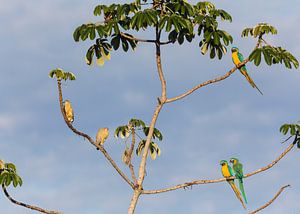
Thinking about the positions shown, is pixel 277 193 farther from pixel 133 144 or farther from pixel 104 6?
pixel 104 6

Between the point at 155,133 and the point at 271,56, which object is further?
the point at 155,133

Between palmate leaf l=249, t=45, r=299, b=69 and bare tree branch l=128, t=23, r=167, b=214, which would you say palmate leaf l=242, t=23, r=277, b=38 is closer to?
palmate leaf l=249, t=45, r=299, b=69

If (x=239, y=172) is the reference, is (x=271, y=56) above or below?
above

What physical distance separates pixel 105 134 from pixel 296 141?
3.38 metres

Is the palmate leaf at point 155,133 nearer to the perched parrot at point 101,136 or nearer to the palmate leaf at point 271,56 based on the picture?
the perched parrot at point 101,136

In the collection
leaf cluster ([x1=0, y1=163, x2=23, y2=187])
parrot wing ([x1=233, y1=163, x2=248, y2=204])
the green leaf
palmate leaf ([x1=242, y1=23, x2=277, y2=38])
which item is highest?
palmate leaf ([x1=242, y1=23, x2=277, y2=38])

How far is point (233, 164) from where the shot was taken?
11789 millimetres

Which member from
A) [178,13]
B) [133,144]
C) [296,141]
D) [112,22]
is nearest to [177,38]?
[178,13]

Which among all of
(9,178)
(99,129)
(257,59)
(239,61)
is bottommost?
(9,178)

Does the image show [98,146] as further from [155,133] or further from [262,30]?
[262,30]

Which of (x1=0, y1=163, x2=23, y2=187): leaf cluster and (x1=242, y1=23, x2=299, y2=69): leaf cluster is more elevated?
(x1=242, y1=23, x2=299, y2=69): leaf cluster

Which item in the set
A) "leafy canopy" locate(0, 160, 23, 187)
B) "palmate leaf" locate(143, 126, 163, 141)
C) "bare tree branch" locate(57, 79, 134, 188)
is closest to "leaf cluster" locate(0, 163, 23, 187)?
"leafy canopy" locate(0, 160, 23, 187)

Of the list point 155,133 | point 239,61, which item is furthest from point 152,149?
point 239,61

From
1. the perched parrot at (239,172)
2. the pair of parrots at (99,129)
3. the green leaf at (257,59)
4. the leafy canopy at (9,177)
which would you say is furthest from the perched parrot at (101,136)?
the green leaf at (257,59)
